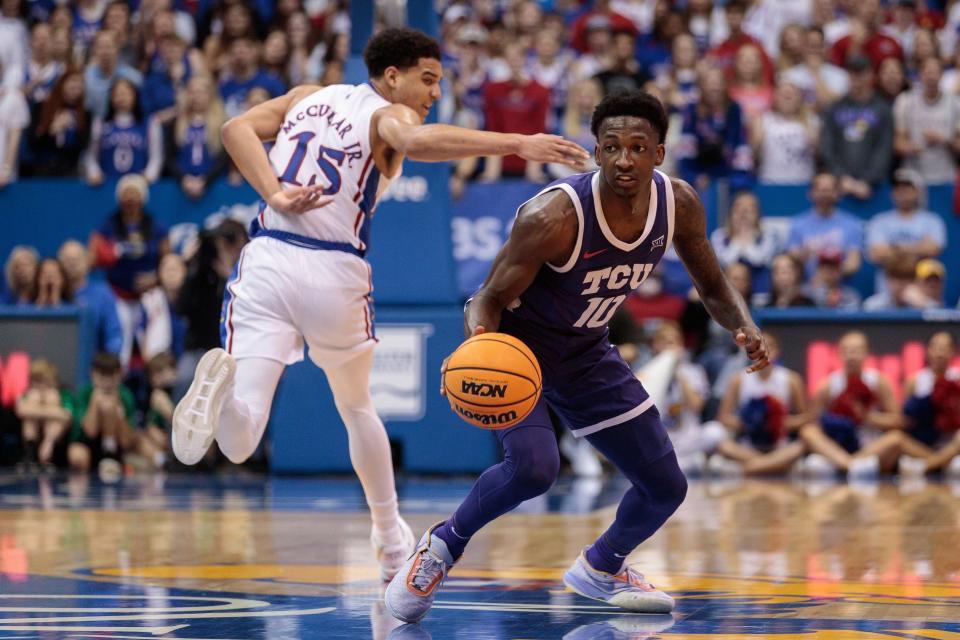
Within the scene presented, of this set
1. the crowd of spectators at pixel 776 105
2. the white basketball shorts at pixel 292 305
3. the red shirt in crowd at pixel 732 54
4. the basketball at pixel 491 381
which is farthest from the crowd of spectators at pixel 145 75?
the basketball at pixel 491 381

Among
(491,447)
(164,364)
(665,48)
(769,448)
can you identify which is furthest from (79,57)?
(769,448)

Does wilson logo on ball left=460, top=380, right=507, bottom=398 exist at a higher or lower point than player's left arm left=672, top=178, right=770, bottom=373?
lower

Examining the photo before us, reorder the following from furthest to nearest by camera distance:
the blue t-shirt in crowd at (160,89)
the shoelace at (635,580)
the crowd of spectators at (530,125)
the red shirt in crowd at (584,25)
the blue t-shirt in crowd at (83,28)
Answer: the blue t-shirt in crowd at (83,28) < the red shirt in crowd at (584,25) < the blue t-shirt in crowd at (160,89) < the crowd of spectators at (530,125) < the shoelace at (635,580)

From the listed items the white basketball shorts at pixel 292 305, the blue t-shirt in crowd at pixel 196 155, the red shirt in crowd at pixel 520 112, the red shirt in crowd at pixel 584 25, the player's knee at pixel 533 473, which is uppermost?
the red shirt in crowd at pixel 584 25

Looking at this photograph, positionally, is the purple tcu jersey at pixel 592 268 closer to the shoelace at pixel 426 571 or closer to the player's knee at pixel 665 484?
the player's knee at pixel 665 484

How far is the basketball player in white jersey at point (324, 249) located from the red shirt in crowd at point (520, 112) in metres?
7.79

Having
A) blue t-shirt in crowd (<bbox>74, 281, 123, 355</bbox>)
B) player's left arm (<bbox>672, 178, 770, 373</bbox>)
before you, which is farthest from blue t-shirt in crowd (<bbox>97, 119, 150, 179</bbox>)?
player's left arm (<bbox>672, 178, 770, 373</bbox>)

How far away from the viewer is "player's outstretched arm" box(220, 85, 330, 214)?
6125 millimetres

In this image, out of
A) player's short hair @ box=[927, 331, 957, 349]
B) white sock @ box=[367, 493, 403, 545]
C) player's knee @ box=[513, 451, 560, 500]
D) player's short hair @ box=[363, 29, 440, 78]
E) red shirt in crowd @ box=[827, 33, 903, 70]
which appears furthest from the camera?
red shirt in crowd @ box=[827, 33, 903, 70]

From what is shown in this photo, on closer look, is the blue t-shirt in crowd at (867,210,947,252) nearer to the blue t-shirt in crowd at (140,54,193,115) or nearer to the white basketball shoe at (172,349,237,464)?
the blue t-shirt in crowd at (140,54,193,115)

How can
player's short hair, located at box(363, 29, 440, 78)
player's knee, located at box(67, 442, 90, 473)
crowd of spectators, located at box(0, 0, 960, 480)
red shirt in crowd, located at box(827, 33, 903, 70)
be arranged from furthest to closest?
red shirt in crowd, located at box(827, 33, 903, 70) < crowd of spectators, located at box(0, 0, 960, 480) < player's knee, located at box(67, 442, 90, 473) < player's short hair, located at box(363, 29, 440, 78)

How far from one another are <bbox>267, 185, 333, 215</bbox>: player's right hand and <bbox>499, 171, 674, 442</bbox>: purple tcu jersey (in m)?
1.10

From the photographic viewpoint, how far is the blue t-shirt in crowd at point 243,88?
15.0 m

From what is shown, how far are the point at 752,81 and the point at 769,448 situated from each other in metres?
4.17
